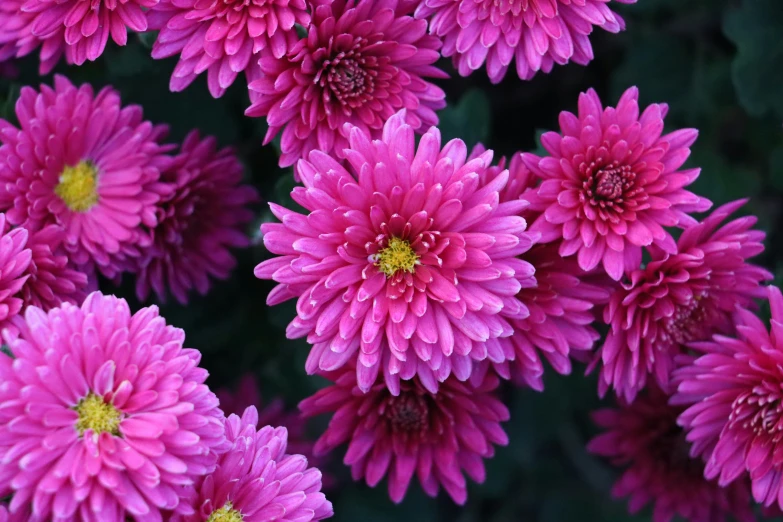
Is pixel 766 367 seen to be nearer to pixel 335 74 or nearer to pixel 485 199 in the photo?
pixel 485 199

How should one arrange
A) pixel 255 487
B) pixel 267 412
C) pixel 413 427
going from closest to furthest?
pixel 255 487
pixel 413 427
pixel 267 412

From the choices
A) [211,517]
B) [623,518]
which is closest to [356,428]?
[211,517]

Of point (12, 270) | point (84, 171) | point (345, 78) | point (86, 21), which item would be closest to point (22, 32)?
point (86, 21)

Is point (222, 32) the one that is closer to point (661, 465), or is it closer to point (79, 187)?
point (79, 187)

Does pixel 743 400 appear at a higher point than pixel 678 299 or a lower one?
lower

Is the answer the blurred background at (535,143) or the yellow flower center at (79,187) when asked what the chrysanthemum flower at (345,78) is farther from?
the yellow flower center at (79,187)

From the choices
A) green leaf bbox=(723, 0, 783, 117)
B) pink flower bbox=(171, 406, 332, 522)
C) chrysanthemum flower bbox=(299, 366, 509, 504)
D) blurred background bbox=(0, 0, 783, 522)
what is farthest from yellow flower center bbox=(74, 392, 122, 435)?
green leaf bbox=(723, 0, 783, 117)

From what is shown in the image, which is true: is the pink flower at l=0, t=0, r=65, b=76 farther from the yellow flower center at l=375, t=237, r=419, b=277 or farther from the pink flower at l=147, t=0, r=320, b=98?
the yellow flower center at l=375, t=237, r=419, b=277
